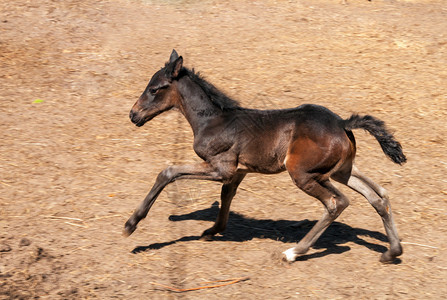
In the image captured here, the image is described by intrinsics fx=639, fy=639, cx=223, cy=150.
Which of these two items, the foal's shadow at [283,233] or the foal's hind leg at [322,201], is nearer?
the foal's hind leg at [322,201]

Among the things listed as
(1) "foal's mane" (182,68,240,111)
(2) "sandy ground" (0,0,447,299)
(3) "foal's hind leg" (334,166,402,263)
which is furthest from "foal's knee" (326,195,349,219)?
(1) "foal's mane" (182,68,240,111)

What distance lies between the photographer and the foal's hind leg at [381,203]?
6.27m

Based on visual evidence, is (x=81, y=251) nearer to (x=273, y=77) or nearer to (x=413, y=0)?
(x=273, y=77)

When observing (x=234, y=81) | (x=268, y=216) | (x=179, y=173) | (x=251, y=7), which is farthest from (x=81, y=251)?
(x=251, y=7)

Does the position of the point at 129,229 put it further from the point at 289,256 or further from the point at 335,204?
the point at 335,204

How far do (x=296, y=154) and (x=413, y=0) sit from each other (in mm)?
9953

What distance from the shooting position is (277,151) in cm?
626

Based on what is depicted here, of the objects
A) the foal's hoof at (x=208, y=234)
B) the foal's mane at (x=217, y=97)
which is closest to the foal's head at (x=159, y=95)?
the foal's mane at (x=217, y=97)

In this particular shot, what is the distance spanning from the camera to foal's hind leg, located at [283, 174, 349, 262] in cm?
608

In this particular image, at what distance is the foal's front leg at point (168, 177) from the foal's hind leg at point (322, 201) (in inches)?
33.8

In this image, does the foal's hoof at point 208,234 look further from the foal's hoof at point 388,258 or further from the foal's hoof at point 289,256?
the foal's hoof at point 388,258

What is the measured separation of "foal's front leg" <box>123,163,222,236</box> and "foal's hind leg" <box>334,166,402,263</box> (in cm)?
133

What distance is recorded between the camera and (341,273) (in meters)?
6.09

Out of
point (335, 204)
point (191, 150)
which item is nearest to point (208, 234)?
point (335, 204)
